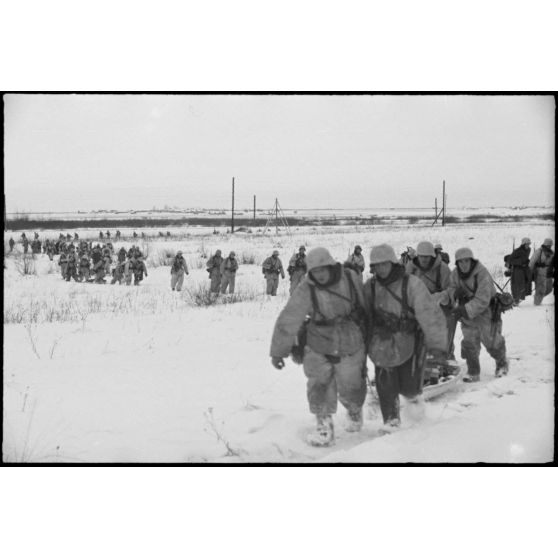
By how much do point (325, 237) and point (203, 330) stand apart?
1.51 meters

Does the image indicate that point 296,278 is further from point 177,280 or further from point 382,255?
point 177,280

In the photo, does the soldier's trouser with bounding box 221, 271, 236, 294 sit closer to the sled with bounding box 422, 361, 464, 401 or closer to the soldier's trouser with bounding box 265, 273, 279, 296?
the soldier's trouser with bounding box 265, 273, 279, 296

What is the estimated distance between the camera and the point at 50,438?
586cm

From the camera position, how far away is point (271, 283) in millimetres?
6203

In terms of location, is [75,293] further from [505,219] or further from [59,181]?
[505,219]

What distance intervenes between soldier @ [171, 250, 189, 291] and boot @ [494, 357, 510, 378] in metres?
3.19

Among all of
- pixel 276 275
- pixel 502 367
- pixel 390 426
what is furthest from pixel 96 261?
pixel 502 367

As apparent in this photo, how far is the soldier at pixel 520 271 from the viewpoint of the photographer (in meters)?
6.18

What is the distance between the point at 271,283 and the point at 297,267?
40 cm

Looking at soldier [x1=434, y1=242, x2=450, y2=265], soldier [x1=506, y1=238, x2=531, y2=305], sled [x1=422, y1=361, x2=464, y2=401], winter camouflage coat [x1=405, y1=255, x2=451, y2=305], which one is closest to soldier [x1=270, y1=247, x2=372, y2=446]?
sled [x1=422, y1=361, x2=464, y2=401]

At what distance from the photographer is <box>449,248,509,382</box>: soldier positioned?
20.6ft

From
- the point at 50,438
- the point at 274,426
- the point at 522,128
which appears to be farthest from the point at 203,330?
the point at 522,128

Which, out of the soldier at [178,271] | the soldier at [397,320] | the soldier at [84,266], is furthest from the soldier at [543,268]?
the soldier at [84,266]

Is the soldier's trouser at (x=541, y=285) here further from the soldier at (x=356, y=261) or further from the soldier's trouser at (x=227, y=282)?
the soldier's trouser at (x=227, y=282)
